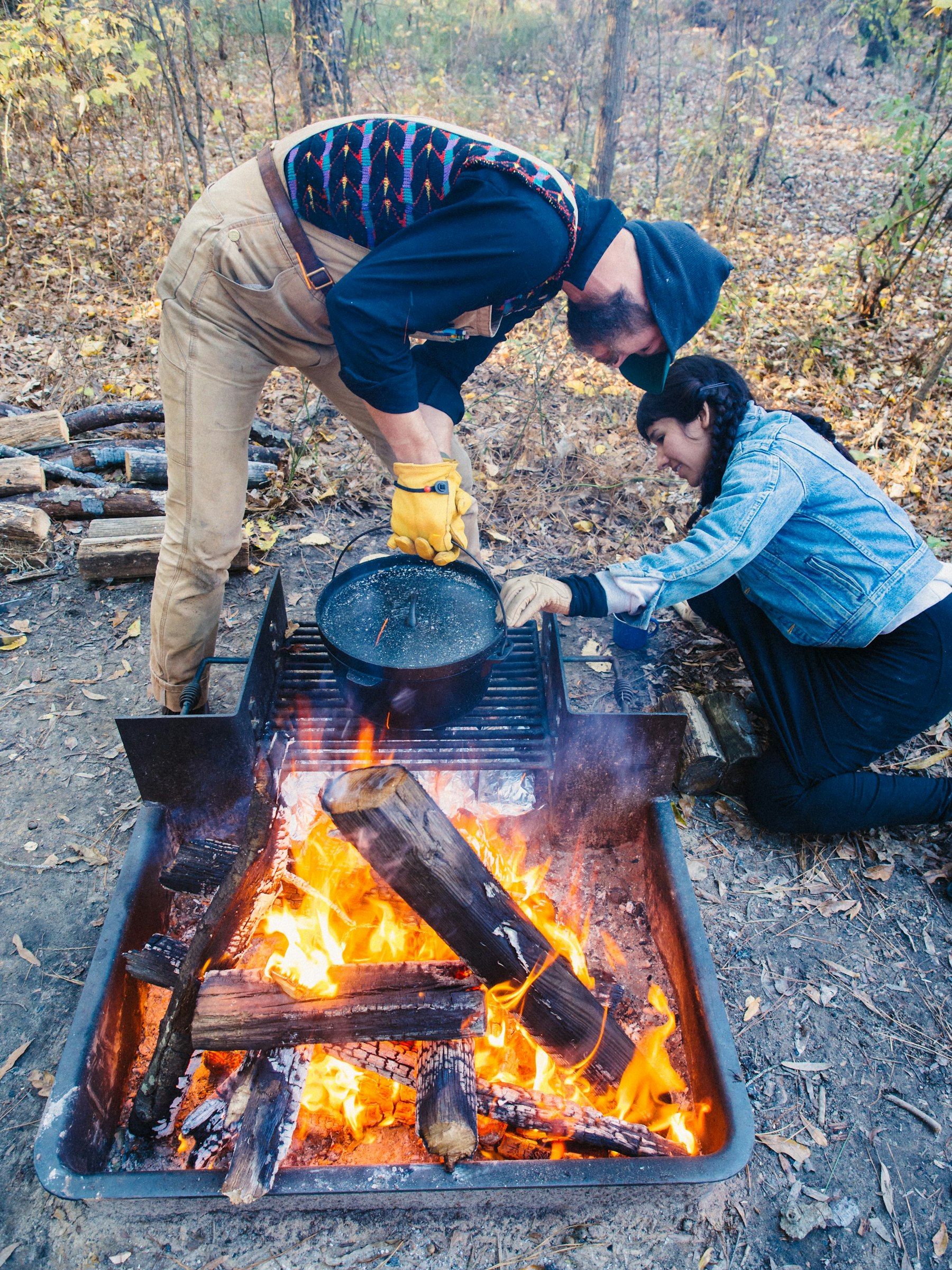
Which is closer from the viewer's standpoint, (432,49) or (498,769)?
(498,769)

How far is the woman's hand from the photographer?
2504mm

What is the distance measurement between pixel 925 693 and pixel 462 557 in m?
1.95

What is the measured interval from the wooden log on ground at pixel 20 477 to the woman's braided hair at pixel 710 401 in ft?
12.3

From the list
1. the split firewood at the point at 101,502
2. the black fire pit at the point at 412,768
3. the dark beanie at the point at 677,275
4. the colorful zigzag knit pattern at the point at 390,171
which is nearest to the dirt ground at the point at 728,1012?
the black fire pit at the point at 412,768

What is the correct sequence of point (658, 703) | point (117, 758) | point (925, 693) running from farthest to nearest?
point (658, 703)
point (117, 758)
point (925, 693)

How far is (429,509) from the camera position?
8.23 feet

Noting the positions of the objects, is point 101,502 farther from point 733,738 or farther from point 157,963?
point 733,738

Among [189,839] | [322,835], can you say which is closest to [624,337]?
[322,835]

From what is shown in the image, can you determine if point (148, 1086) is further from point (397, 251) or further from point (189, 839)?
point (397, 251)

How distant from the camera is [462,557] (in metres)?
2.95

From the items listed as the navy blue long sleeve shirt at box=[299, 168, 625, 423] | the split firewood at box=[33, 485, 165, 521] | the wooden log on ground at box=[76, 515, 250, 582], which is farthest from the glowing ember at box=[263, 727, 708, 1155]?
the split firewood at box=[33, 485, 165, 521]

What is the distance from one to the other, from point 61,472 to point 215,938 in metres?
3.69

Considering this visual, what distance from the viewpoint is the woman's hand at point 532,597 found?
2.50 metres

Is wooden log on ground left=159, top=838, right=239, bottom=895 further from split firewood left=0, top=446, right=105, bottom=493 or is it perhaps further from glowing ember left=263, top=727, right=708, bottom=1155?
split firewood left=0, top=446, right=105, bottom=493
